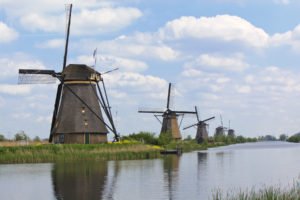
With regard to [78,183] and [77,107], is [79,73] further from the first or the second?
[78,183]

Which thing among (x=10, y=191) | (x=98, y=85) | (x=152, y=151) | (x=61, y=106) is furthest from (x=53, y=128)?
(x=10, y=191)

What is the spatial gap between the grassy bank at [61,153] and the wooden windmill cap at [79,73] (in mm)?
6665

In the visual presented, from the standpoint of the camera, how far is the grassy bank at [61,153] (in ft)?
104

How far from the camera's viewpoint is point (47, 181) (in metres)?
20.8

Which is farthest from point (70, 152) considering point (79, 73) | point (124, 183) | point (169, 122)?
point (169, 122)

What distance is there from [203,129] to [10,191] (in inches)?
2458

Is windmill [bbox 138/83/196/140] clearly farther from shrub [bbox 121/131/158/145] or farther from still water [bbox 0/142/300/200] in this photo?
still water [bbox 0/142/300/200]

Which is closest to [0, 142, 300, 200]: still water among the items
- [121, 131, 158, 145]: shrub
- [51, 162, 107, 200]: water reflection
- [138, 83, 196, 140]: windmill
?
[51, 162, 107, 200]: water reflection

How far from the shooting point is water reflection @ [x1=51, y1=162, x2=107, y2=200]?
656 inches

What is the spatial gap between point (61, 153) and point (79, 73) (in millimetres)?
8473

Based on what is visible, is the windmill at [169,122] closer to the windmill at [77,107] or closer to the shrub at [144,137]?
the shrub at [144,137]

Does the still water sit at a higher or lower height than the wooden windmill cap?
lower

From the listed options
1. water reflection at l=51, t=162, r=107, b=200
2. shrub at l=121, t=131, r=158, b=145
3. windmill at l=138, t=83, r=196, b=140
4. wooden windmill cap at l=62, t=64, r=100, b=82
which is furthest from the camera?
windmill at l=138, t=83, r=196, b=140

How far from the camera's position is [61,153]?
107 feet
